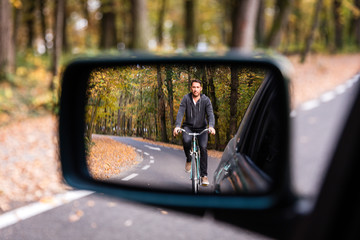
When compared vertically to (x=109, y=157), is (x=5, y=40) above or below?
above

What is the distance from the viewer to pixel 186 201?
4.71ft

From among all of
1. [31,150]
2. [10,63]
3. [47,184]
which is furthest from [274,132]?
[10,63]

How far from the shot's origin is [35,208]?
4613 mm

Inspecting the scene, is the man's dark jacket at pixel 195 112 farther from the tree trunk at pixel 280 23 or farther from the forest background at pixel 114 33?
the tree trunk at pixel 280 23

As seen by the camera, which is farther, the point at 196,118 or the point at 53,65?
the point at 53,65

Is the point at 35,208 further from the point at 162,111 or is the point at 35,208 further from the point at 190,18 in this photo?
the point at 190,18

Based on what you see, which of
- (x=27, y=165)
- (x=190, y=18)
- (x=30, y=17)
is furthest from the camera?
(x=30, y=17)

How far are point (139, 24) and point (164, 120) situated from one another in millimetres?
13800

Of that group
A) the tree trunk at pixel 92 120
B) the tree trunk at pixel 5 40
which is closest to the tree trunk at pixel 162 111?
the tree trunk at pixel 92 120

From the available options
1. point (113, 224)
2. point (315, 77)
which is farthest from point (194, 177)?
point (315, 77)

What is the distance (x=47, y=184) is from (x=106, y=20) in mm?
21533

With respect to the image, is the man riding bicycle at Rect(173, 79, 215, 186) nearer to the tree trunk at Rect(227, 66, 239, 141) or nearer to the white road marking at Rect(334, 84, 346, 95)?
the tree trunk at Rect(227, 66, 239, 141)

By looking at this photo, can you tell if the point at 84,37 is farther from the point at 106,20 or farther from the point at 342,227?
the point at 342,227

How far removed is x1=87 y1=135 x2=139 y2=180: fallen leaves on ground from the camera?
1669mm
